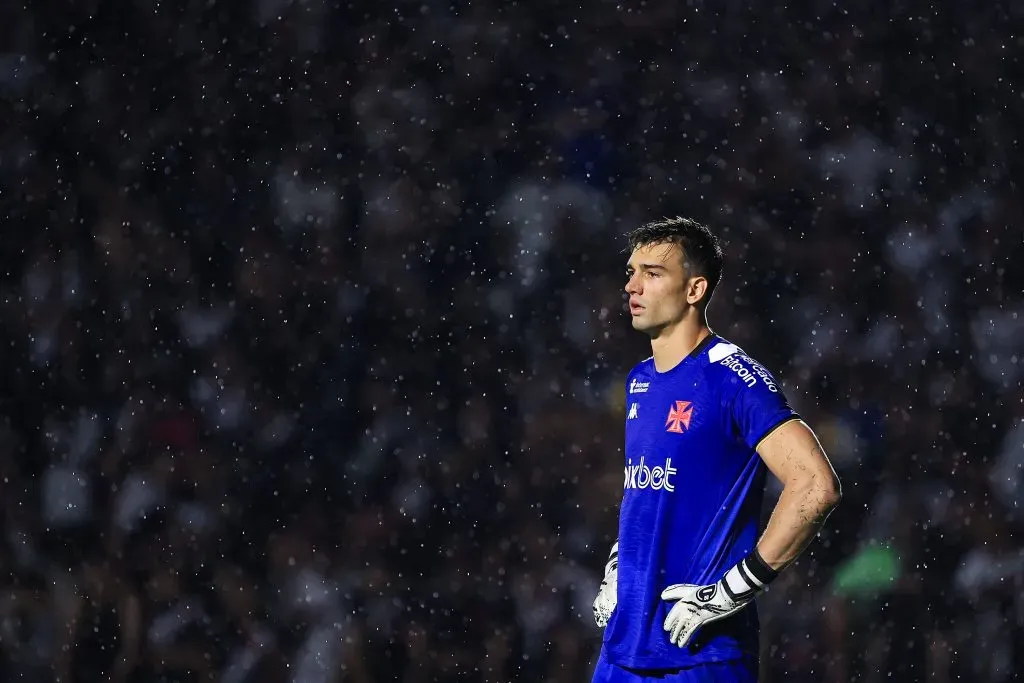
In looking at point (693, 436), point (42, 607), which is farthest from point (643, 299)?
point (42, 607)

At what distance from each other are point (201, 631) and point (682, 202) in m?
2.47

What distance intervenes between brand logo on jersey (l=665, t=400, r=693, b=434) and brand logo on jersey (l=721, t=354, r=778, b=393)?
0.31 feet

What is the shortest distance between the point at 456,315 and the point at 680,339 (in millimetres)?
2819

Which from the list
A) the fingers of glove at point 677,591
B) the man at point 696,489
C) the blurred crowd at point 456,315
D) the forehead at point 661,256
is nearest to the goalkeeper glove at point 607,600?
the man at point 696,489

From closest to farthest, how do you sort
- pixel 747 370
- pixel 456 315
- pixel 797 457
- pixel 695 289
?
pixel 797 457 < pixel 747 370 < pixel 695 289 < pixel 456 315

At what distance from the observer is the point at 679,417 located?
6.98ft

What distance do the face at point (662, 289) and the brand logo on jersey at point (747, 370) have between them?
0.12 m

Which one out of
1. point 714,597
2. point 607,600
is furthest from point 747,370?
Result: point 607,600

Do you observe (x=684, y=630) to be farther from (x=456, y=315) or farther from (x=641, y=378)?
(x=456, y=315)

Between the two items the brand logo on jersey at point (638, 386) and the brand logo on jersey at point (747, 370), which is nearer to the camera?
the brand logo on jersey at point (747, 370)

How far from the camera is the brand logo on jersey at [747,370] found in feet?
6.77

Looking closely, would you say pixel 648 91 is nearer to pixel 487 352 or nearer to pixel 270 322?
pixel 487 352

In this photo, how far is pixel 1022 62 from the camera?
5125 millimetres

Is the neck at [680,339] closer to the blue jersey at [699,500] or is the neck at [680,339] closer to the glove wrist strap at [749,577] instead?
the blue jersey at [699,500]
